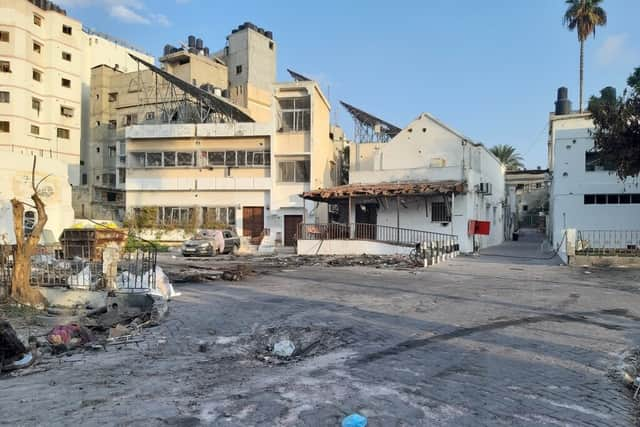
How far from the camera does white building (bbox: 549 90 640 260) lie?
24219mm

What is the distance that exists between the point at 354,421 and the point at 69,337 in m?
5.25

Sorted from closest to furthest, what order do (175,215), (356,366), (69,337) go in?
(356,366) < (69,337) < (175,215)

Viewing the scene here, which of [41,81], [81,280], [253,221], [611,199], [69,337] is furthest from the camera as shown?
[41,81]

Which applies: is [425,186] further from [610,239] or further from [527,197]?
[527,197]

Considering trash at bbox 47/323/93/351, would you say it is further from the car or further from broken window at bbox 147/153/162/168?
broken window at bbox 147/153/162/168

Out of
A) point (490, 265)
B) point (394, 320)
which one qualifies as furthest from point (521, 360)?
point (490, 265)

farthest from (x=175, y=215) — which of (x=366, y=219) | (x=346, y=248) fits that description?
(x=346, y=248)

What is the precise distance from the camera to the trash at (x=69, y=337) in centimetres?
690

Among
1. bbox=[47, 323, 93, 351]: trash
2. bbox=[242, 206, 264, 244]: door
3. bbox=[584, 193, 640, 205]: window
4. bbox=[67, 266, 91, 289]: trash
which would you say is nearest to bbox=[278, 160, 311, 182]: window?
bbox=[242, 206, 264, 244]: door

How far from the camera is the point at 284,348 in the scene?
21.9ft

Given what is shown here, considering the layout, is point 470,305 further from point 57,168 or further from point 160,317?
point 57,168

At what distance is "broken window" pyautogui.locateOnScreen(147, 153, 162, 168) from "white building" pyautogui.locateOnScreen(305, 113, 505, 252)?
14.8m

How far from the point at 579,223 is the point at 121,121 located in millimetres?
43832

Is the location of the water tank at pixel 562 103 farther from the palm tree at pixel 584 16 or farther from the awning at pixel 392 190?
the awning at pixel 392 190
